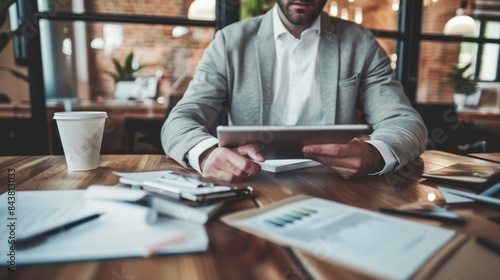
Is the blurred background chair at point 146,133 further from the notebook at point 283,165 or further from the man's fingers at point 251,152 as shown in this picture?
the man's fingers at point 251,152

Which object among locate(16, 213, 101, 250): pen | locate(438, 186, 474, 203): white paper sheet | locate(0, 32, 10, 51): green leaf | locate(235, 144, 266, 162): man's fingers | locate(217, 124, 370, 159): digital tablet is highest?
locate(0, 32, 10, 51): green leaf

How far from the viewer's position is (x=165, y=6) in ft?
18.8

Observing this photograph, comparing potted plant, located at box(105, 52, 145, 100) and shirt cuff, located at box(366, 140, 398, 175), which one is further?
potted plant, located at box(105, 52, 145, 100)

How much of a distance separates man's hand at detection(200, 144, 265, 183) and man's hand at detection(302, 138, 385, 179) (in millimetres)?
121

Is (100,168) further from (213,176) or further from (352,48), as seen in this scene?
(352,48)

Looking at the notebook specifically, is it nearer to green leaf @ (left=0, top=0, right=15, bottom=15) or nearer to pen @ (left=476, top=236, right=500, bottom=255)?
pen @ (left=476, top=236, right=500, bottom=255)

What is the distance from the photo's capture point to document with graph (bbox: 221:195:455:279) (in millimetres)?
405

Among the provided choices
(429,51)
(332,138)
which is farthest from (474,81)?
(332,138)

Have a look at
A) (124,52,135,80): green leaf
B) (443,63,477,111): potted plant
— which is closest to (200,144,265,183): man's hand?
(124,52,135,80): green leaf

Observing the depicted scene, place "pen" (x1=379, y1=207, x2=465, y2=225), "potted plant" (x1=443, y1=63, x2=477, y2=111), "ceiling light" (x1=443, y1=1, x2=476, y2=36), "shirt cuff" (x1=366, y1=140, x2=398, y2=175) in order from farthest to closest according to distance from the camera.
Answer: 1. "ceiling light" (x1=443, y1=1, x2=476, y2=36)
2. "potted plant" (x1=443, y1=63, x2=477, y2=111)
3. "shirt cuff" (x1=366, y1=140, x2=398, y2=175)
4. "pen" (x1=379, y1=207, x2=465, y2=225)

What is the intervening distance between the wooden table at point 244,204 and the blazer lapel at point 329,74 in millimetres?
383

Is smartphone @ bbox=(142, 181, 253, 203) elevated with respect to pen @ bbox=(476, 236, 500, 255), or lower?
elevated

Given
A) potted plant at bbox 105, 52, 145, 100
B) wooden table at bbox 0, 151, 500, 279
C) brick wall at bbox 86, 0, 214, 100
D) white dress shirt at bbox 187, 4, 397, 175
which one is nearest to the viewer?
wooden table at bbox 0, 151, 500, 279

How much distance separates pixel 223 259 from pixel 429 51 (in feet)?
19.9
